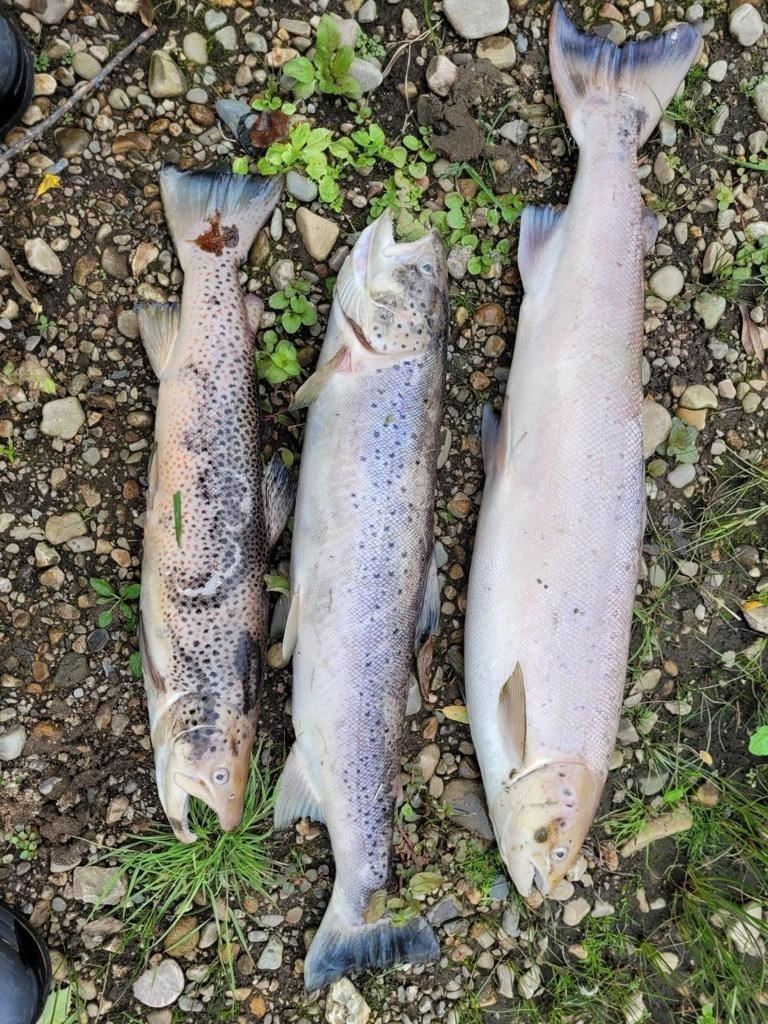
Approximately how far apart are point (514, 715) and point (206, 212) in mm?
2314

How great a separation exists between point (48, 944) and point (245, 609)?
158 cm

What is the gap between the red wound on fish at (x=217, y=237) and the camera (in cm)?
286

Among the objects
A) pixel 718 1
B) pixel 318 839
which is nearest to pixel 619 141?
pixel 718 1

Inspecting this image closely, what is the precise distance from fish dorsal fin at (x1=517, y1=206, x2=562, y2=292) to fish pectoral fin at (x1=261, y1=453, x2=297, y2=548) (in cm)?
127

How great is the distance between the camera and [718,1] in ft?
11.1

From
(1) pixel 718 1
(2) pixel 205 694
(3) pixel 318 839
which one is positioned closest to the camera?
(2) pixel 205 694

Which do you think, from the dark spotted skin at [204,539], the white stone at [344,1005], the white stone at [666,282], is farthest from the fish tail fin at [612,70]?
the white stone at [344,1005]

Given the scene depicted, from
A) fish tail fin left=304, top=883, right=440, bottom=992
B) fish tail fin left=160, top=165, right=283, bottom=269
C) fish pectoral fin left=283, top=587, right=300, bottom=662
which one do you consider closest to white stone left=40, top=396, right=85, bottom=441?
fish tail fin left=160, top=165, right=283, bottom=269

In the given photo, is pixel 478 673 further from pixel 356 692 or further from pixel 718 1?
pixel 718 1

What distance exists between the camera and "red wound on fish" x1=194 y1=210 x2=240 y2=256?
9.39 ft

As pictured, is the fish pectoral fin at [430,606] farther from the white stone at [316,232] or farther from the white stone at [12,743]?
the white stone at [12,743]

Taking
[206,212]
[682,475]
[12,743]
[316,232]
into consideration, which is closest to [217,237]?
[206,212]

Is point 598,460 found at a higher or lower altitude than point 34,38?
lower

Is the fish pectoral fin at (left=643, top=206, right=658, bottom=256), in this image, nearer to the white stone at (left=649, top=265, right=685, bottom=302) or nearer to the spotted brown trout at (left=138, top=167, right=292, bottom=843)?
the white stone at (left=649, top=265, right=685, bottom=302)
